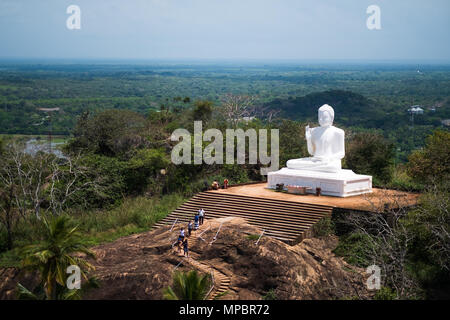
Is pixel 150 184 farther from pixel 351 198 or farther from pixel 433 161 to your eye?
pixel 433 161

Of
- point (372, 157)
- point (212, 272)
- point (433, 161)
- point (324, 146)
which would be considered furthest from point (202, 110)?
point (212, 272)

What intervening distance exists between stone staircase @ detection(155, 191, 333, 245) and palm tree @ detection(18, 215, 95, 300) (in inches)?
309

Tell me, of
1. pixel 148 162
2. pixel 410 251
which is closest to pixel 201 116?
pixel 148 162

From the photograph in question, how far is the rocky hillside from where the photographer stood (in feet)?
70.8

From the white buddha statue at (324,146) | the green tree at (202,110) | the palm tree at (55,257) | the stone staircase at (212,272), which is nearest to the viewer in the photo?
the palm tree at (55,257)

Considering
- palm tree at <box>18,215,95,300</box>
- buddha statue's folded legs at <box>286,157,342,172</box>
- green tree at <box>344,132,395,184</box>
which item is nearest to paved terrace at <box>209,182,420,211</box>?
buddha statue's folded legs at <box>286,157,342,172</box>

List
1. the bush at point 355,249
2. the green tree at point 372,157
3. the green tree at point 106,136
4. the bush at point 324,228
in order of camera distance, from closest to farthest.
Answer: the bush at point 355,249, the bush at point 324,228, the green tree at point 372,157, the green tree at point 106,136

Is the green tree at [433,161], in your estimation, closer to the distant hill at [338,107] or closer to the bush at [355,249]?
the bush at [355,249]

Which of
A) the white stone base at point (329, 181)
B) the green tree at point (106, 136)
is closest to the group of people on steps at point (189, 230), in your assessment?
the white stone base at point (329, 181)

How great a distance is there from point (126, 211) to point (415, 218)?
555 inches

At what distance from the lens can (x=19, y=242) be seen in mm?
27016

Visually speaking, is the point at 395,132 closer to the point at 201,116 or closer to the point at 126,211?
the point at 201,116

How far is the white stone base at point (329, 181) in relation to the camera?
29047 mm

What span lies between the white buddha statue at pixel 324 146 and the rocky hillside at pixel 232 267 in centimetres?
559
